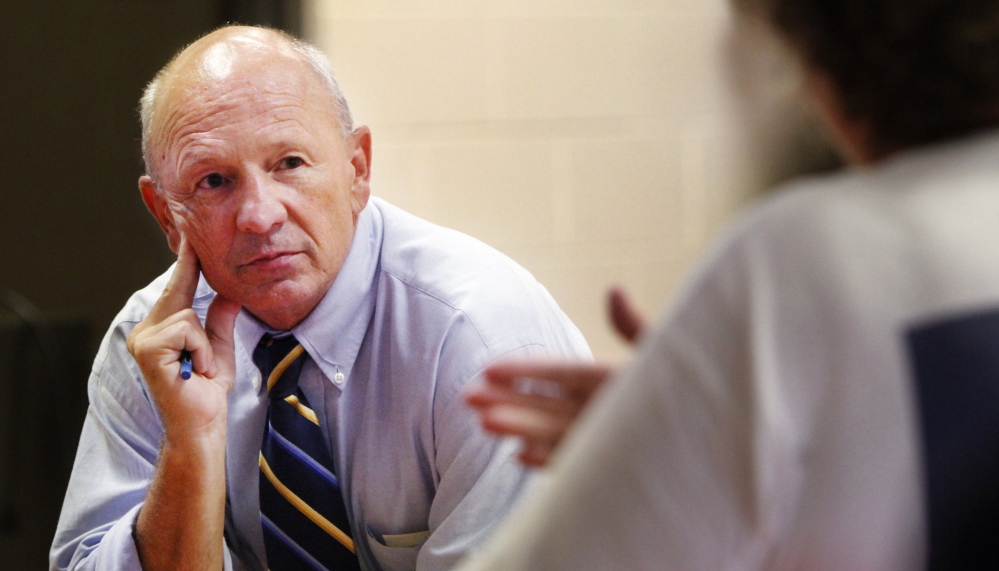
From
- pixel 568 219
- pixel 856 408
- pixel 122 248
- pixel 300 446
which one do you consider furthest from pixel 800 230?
pixel 122 248

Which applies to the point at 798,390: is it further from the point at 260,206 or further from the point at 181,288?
the point at 181,288

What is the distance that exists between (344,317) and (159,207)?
310 millimetres

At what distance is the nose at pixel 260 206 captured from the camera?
1262 mm

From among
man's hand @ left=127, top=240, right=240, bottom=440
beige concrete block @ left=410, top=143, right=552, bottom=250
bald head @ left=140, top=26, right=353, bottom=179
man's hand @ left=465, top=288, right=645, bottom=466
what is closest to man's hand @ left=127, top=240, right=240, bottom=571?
man's hand @ left=127, top=240, right=240, bottom=440

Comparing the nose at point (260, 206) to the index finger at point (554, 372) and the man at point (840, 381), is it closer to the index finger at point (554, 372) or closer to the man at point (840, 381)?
the index finger at point (554, 372)

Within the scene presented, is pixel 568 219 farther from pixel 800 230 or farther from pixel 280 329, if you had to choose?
pixel 800 230

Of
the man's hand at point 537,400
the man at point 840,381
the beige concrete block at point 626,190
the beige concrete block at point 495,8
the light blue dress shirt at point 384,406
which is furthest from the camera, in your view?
the beige concrete block at point 626,190

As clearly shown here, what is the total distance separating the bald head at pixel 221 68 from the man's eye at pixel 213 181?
0.10m

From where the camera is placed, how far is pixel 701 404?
0.48 meters

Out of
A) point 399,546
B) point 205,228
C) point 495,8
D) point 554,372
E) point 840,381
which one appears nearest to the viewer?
point 840,381

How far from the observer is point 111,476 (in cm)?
131

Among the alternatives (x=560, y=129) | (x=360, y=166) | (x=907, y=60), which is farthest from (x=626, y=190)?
(x=907, y=60)

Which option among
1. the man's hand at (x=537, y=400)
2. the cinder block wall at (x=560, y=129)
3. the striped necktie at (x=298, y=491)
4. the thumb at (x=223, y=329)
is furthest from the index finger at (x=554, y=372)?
the cinder block wall at (x=560, y=129)

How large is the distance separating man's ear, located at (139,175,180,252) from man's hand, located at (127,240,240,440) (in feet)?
0.10
